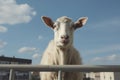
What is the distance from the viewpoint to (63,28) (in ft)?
23.6

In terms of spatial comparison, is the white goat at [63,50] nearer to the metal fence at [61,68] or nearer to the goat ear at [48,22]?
the goat ear at [48,22]

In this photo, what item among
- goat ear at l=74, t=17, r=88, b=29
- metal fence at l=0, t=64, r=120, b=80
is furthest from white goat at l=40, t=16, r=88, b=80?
metal fence at l=0, t=64, r=120, b=80

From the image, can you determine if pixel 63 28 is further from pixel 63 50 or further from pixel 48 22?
pixel 48 22

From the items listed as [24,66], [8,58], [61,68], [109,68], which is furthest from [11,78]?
[8,58]

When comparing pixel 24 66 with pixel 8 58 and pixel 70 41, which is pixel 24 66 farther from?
pixel 8 58

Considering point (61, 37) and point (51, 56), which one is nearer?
point (61, 37)

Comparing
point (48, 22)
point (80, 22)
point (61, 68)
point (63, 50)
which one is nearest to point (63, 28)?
point (63, 50)

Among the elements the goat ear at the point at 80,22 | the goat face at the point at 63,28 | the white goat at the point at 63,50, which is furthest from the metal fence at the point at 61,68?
the goat ear at the point at 80,22

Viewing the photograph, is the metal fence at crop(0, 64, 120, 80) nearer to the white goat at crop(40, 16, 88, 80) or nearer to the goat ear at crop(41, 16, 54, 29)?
the white goat at crop(40, 16, 88, 80)

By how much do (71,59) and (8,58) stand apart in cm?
8892

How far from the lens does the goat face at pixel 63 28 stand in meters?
6.92

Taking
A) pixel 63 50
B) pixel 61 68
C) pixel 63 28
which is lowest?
pixel 61 68

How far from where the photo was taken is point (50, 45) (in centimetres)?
798

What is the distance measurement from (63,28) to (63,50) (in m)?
0.53
